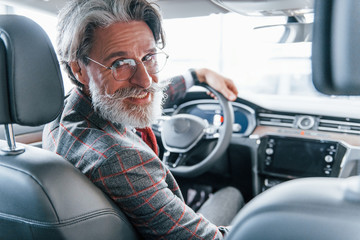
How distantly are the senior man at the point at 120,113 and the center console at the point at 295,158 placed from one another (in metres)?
0.99

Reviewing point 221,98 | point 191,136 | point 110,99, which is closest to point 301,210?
point 110,99

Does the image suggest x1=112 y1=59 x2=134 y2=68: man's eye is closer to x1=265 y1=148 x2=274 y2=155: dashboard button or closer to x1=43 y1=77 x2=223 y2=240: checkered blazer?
x1=43 y1=77 x2=223 y2=240: checkered blazer

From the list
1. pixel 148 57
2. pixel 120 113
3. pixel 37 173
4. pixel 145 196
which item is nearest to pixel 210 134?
pixel 148 57

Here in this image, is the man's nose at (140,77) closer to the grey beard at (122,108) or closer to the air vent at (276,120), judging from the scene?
the grey beard at (122,108)

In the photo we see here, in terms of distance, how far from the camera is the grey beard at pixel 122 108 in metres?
1.09

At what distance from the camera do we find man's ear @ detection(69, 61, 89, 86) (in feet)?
3.94

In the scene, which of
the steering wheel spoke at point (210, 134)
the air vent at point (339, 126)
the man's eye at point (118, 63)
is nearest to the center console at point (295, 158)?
the air vent at point (339, 126)

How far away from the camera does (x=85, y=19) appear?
43.1 inches

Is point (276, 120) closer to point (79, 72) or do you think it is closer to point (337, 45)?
point (79, 72)

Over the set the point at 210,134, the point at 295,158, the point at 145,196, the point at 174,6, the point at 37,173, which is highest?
the point at 174,6

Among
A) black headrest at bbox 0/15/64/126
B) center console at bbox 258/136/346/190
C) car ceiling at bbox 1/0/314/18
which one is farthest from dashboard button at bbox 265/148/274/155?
black headrest at bbox 0/15/64/126

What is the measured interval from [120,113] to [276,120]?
1.34 m

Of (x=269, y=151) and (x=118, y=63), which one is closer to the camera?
(x=118, y=63)

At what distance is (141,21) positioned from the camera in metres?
1.25
